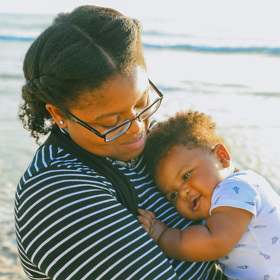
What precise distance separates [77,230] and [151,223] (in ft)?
1.44

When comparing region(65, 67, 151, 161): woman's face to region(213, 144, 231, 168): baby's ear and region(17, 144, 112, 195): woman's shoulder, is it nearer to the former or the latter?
region(17, 144, 112, 195): woman's shoulder

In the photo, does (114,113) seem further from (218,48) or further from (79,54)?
(218,48)

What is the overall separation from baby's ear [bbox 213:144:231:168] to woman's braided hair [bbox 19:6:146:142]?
0.72 metres

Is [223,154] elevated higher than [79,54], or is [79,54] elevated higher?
[79,54]

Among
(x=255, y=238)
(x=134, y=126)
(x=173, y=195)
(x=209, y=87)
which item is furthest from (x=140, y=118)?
(x=209, y=87)

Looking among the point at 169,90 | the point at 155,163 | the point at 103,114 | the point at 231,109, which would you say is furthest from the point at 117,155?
the point at 169,90

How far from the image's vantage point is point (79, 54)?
1511 millimetres

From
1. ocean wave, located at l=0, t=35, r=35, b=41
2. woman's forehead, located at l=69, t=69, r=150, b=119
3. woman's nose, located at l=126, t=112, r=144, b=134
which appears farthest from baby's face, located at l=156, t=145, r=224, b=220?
ocean wave, located at l=0, t=35, r=35, b=41

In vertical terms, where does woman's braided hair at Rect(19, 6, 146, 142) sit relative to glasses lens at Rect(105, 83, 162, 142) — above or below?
above

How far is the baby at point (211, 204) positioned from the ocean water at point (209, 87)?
931mm

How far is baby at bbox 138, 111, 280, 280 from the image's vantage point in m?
1.73

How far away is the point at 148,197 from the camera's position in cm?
183

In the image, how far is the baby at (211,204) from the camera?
1.73m

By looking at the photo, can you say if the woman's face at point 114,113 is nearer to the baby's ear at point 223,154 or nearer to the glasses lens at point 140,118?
the glasses lens at point 140,118
